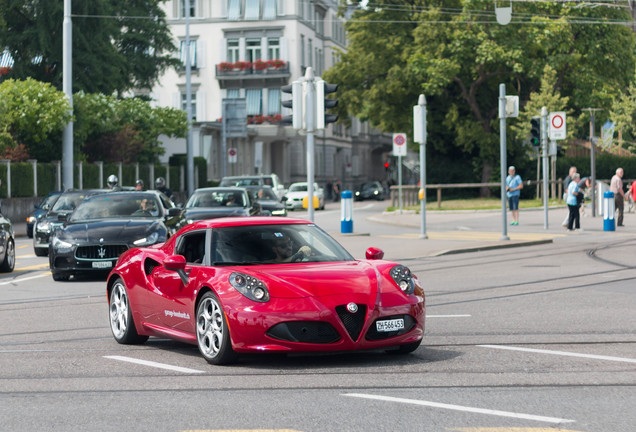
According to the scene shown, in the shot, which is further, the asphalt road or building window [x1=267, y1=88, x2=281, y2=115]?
building window [x1=267, y1=88, x2=281, y2=115]

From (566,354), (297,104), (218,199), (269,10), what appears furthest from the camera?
(269,10)

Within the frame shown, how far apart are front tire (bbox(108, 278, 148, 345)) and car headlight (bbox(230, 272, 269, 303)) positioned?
1913mm

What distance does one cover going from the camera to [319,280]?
930cm

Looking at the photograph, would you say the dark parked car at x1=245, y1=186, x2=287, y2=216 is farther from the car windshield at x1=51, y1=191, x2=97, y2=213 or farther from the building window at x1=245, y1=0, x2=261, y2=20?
the building window at x1=245, y1=0, x2=261, y2=20

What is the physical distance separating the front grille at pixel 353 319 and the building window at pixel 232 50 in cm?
8160

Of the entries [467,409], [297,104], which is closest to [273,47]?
[297,104]

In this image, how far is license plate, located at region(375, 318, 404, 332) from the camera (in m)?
9.22

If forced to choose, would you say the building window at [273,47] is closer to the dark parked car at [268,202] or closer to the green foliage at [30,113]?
the green foliage at [30,113]

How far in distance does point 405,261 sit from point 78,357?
41.9ft

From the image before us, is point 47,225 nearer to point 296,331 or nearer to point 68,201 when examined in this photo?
point 68,201

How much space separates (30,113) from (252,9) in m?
46.6

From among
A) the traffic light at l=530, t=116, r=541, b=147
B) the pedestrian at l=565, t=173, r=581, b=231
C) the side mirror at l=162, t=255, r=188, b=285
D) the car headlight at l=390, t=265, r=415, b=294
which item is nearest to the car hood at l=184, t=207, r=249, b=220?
the traffic light at l=530, t=116, r=541, b=147

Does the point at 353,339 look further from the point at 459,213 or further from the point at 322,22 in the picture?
the point at 322,22

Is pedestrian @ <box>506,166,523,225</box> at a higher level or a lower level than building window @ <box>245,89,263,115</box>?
lower
